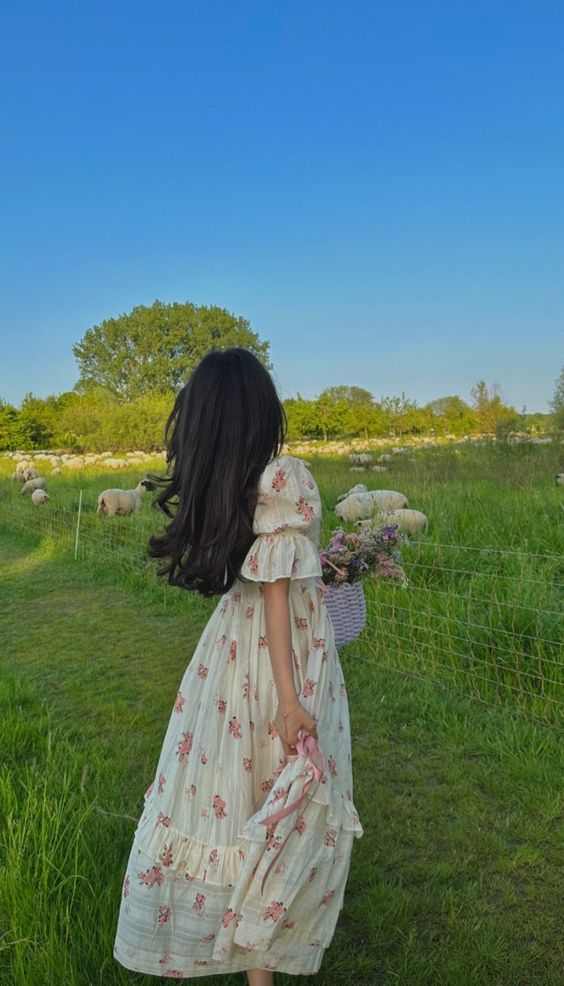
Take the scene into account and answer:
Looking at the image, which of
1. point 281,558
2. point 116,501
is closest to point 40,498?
point 116,501

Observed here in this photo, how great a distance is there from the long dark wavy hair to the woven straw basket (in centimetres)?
146

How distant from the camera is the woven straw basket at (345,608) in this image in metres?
3.07

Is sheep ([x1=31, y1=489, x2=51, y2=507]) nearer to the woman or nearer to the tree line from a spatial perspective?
the woman

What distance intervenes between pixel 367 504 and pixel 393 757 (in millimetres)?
5073

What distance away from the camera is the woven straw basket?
10.1 feet

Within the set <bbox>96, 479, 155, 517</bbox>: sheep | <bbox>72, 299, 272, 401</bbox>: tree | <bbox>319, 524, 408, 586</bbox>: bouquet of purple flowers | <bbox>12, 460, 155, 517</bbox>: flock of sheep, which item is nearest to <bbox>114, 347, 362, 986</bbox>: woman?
<bbox>319, 524, 408, 586</bbox>: bouquet of purple flowers

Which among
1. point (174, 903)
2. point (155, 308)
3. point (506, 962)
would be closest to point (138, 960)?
point (174, 903)

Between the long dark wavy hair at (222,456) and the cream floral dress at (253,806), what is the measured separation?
5 centimetres

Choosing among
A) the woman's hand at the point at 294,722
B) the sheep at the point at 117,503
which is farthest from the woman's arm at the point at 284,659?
the sheep at the point at 117,503

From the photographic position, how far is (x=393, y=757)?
10.7 feet

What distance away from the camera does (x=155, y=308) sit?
167ft

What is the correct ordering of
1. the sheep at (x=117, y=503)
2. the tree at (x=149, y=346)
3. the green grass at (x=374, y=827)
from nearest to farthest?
the green grass at (x=374, y=827)
the sheep at (x=117, y=503)
the tree at (x=149, y=346)

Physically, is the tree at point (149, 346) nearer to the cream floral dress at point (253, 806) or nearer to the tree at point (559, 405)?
the tree at point (559, 405)

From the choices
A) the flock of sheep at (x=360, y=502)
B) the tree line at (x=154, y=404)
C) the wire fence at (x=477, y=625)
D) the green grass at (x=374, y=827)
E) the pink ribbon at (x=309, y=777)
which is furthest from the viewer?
the tree line at (x=154, y=404)
